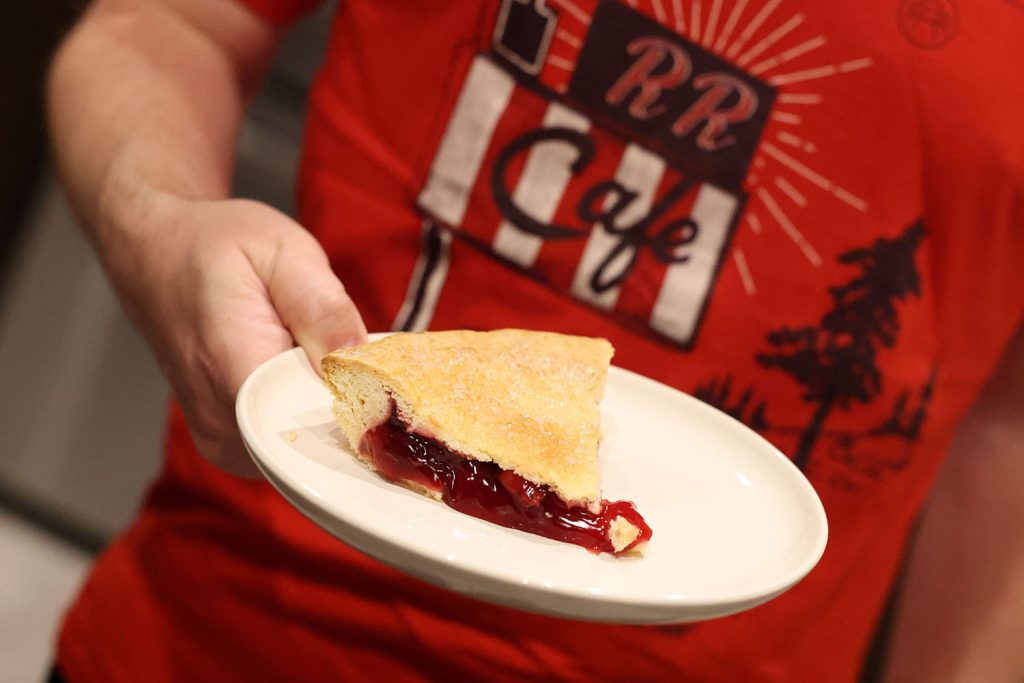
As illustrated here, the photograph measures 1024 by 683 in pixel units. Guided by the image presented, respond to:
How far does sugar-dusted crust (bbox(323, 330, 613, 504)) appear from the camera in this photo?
2.49 feet

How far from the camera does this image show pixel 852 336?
0.91 m

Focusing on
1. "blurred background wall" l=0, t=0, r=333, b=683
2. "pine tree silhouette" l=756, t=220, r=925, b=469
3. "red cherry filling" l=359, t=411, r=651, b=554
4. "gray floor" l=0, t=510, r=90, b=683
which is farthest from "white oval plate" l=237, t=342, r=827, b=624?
"gray floor" l=0, t=510, r=90, b=683

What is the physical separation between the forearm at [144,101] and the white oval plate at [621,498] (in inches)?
16.4

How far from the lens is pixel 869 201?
2.85ft

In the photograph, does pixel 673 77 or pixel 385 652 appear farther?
pixel 385 652

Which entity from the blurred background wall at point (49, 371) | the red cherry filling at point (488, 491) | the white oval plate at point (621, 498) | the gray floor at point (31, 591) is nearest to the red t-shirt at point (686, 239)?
the white oval plate at point (621, 498)

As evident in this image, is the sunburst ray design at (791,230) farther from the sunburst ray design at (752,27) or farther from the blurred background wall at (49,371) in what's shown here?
the blurred background wall at (49,371)

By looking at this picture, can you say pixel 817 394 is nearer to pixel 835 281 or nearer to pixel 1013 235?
pixel 835 281

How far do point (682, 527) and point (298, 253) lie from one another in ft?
1.36

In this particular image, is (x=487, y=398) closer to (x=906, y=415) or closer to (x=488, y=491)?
(x=488, y=491)

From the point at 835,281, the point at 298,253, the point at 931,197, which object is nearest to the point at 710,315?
the point at 835,281

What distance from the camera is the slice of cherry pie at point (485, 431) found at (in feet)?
2.40

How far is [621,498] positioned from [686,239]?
0.92 ft

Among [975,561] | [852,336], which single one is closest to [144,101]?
[852,336]
